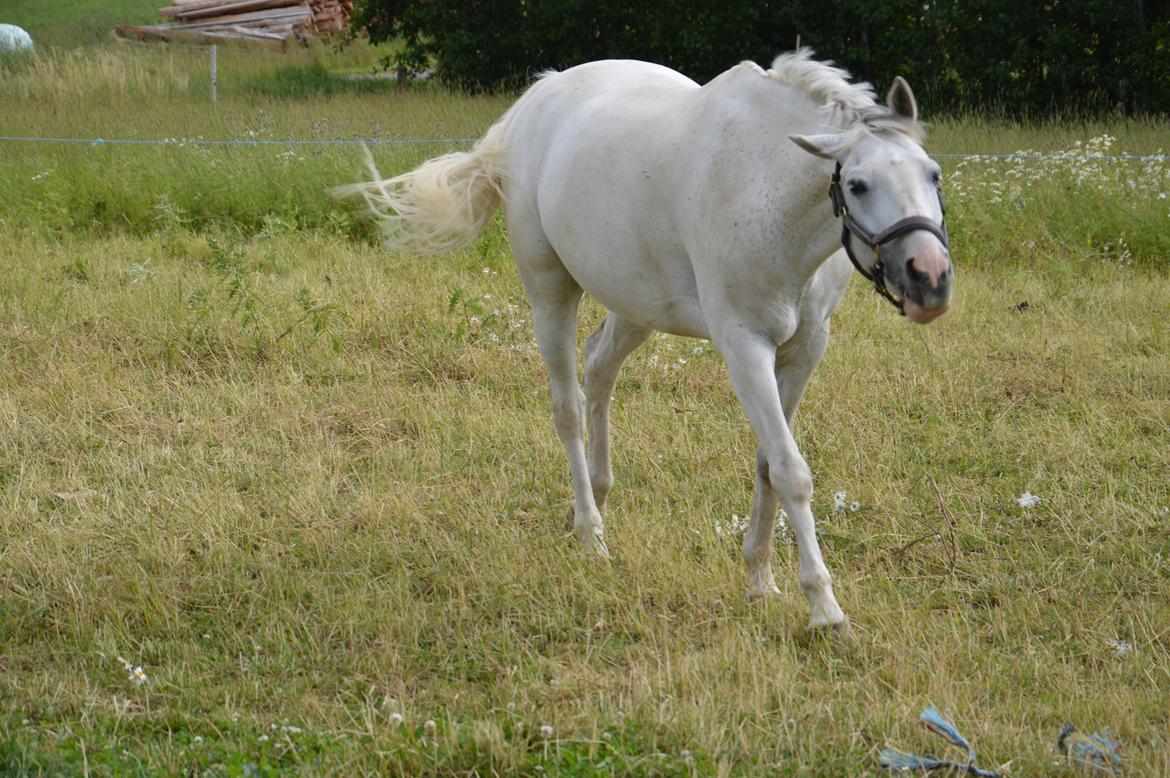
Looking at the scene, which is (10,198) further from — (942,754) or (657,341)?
(942,754)

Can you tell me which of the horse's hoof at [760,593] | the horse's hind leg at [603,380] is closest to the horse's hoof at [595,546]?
the horse's hind leg at [603,380]

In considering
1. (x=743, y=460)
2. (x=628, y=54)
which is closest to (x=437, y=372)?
(x=743, y=460)

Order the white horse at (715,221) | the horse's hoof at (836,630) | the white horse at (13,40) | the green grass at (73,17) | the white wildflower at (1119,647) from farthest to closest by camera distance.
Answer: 1. the green grass at (73,17)
2. the white horse at (13,40)
3. the horse's hoof at (836,630)
4. the white wildflower at (1119,647)
5. the white horse at (715,221)

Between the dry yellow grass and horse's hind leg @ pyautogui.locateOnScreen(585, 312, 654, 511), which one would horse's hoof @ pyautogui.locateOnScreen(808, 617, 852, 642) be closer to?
the dry yellow grass

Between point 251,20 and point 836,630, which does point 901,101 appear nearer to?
point 836,630

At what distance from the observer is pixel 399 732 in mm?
3254

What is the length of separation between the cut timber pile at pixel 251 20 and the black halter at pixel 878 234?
84.2 feet

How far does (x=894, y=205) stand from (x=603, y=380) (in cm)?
205

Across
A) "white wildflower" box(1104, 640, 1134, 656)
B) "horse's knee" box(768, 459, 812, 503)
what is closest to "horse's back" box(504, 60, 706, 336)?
"horse's knee" box(768, 459, 812, 503)

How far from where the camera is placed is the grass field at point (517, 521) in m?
3.41

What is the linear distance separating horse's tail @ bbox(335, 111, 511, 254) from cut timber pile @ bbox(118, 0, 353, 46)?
23.5 metres

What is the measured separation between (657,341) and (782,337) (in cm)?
341

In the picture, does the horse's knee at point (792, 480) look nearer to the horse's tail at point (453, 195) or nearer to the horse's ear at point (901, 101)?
the horse's ear at point (901, 101)

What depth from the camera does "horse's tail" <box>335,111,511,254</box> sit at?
16.9 feet
